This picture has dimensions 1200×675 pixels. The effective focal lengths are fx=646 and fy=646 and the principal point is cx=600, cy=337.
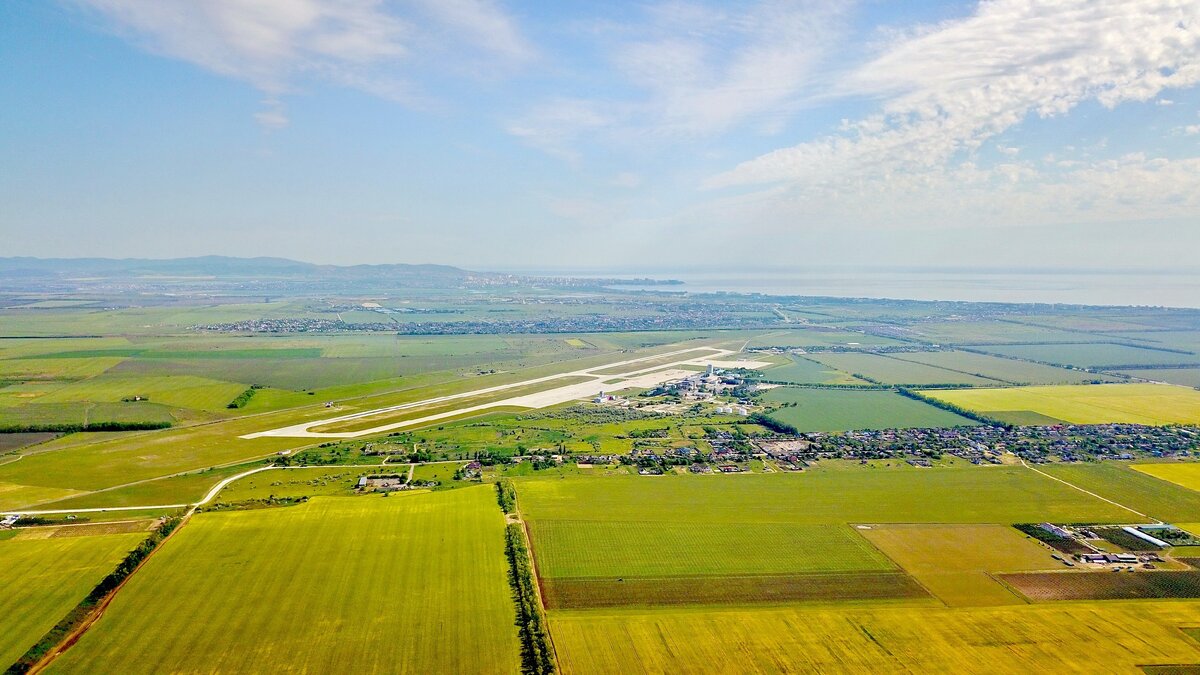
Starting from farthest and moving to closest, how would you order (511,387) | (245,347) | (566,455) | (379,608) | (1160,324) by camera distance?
(1160,324) < (245,347) < (511,387) < (566,455) < (379,608)

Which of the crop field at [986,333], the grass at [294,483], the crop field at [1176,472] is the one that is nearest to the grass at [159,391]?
the grass at [294,483]

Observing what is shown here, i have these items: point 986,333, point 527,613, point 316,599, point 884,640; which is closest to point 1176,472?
point 884,640

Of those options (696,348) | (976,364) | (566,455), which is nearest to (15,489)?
(566,455)

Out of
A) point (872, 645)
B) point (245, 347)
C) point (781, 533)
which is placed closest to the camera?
point (872, 645)

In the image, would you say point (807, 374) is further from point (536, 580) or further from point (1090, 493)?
point (536, 580)

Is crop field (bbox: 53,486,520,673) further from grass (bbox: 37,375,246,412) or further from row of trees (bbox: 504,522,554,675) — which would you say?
grass (bbox: 37,375,246,412)

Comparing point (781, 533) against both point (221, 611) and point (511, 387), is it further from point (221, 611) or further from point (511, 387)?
point (511, 387)
